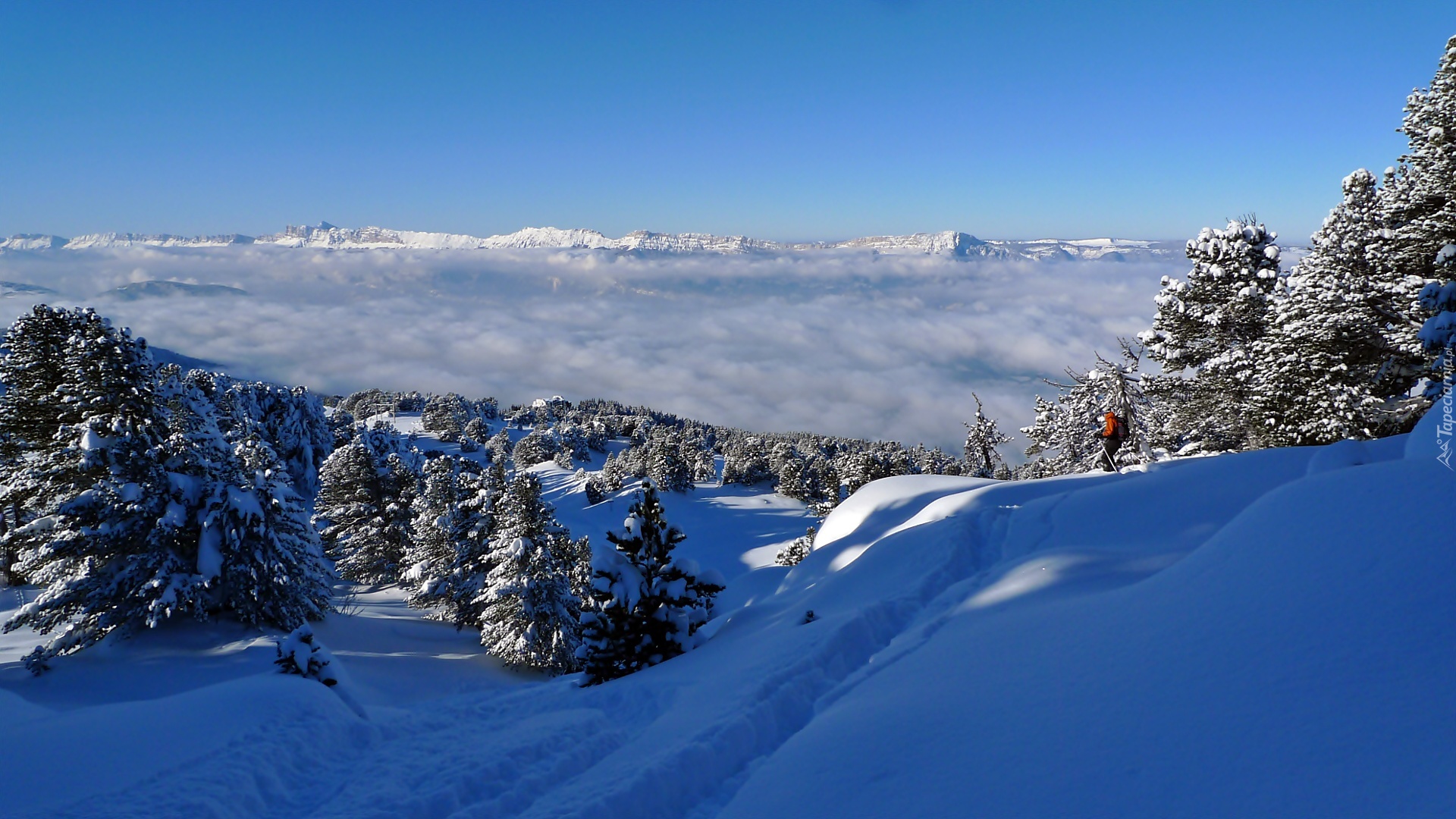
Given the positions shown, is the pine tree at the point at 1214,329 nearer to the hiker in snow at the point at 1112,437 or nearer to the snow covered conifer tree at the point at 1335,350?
the snow covered conifer tree at the point at 1335,350

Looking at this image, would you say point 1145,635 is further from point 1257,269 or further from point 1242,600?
point 1257,269

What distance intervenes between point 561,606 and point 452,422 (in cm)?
10484

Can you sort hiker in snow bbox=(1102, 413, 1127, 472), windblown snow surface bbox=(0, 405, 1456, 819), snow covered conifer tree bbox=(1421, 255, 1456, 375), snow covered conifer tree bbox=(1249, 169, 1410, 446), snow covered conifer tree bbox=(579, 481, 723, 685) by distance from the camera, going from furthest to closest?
1. hiker in snow bbox=(1102, 413, 1127, 472)
2. snow covered conifer tree bbox=(1249, 169, 1410, 446)
3. snow covered conifer tree bbox=(579, 481, 723, 685)
4. snow covered conifer tree bbox=(1421, 255, 1456, 375)
5. windblown snow surface bbox=(0, 405, 1456, 819)

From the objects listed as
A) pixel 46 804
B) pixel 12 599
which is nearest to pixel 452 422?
pixel 12 599

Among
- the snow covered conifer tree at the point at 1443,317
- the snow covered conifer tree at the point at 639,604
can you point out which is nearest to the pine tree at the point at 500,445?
the snow covered conifer tree at the point at 639,604

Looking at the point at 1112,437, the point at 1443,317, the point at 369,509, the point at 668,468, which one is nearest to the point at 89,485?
the point at 369,509

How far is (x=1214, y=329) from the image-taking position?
2566 centimetres

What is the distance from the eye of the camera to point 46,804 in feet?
24.3

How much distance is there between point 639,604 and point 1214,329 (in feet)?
86.6

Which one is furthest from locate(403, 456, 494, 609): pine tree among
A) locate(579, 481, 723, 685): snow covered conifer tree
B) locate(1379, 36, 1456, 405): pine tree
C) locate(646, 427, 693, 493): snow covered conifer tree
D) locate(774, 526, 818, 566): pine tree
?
locate(646, 427, 693, 493): snow covered conifer tree

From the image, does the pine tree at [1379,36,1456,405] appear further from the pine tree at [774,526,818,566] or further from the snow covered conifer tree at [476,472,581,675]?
the snow covered conifer tree at [476,472,581,675]

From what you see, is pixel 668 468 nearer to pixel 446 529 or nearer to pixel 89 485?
pixel 446 529

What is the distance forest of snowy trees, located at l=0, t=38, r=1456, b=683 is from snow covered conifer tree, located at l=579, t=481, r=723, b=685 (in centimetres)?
5

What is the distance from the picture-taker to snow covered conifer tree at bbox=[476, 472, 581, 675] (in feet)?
76.8
